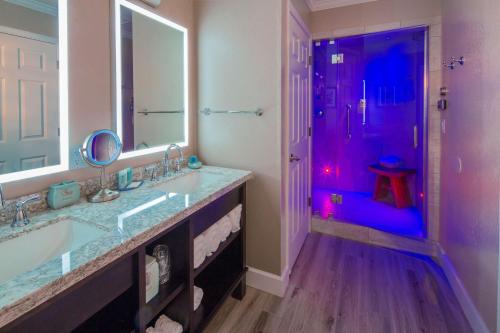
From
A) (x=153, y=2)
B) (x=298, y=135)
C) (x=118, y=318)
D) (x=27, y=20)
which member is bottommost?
(x=118, y=318)

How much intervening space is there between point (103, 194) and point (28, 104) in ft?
1.59

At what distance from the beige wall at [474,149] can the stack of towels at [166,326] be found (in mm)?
1523

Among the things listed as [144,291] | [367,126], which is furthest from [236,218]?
[367,126]

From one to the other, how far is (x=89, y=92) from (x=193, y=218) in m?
0.79

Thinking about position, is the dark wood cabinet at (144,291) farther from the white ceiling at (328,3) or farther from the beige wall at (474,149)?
the white ceiling at (328,3)

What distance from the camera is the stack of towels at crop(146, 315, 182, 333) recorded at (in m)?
1.26

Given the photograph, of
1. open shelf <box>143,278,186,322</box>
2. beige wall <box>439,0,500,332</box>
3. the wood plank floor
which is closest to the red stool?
the wood plank floor

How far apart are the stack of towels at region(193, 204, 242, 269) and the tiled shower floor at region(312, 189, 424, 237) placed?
151 cm

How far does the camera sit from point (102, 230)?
101 cm

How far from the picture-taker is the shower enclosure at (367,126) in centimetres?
290

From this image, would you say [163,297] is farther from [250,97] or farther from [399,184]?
[399,184]

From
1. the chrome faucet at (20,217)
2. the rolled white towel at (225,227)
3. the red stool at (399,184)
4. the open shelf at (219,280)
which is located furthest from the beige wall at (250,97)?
the red stool at (399,184)

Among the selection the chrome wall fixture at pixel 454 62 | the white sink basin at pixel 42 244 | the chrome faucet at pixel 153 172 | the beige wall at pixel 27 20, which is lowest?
the white sink basin at pixel 42 244

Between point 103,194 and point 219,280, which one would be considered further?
point 219,280
